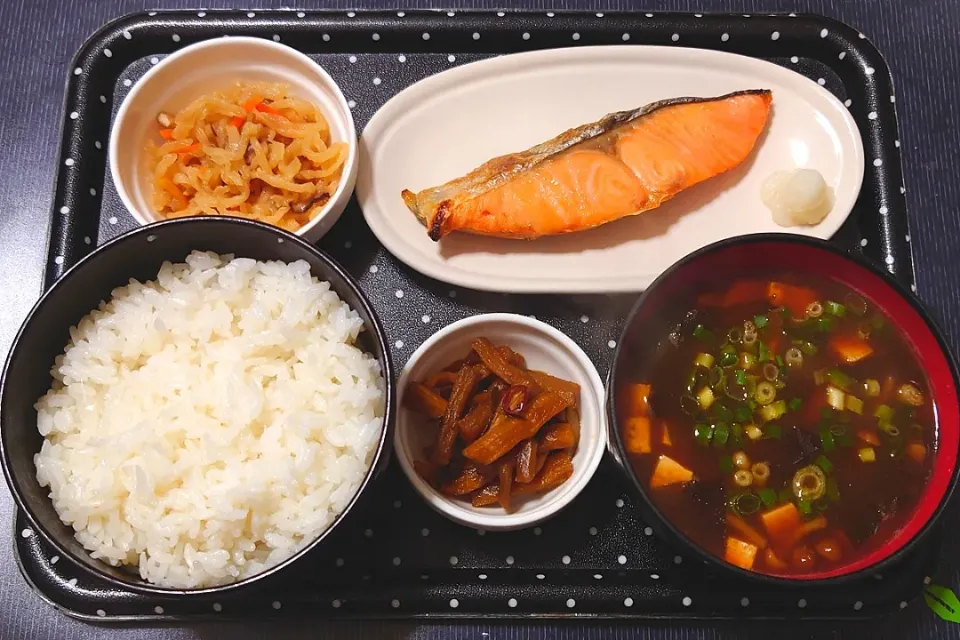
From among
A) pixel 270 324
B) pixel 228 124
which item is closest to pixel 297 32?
pixel 228 124

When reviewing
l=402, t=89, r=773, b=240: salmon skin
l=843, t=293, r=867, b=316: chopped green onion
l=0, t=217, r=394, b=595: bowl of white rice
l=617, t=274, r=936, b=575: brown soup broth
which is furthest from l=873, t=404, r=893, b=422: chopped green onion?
l=0, t=217, r=394, b=595: bowl of white rice

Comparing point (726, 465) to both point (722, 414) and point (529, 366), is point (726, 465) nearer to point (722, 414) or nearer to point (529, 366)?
point (722, 414)

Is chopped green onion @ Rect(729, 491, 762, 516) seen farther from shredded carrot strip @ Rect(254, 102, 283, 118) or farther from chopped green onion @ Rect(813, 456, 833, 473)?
shredded carrot strip @ Rect(254, 102, 283, 118)

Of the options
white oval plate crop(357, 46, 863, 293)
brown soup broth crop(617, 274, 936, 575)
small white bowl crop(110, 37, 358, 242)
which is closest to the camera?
brown soup broth crop(617, 274, 936, 575)

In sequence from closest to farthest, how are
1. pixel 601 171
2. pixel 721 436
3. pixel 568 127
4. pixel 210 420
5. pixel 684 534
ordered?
pixel 684 534 → pixel 210 420 → pixel 721 436 → pixel 601 171 → pixel 568 127

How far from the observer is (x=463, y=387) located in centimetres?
205

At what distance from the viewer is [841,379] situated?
6.51ft

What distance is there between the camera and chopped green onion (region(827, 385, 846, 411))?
1.97 meters

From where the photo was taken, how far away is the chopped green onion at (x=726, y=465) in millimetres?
1929

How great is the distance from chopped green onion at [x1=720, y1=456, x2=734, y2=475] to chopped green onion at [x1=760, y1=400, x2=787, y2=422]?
0.49 ft

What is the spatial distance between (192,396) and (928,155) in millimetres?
2427

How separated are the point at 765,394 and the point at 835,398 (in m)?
0.18

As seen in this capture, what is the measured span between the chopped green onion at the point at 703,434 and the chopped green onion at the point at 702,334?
9.1 inches

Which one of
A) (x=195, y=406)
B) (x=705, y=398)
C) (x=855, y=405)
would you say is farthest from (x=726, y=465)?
(x=195, y=406)
